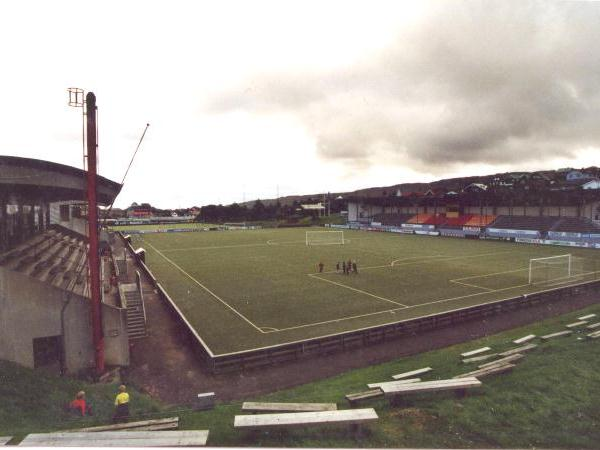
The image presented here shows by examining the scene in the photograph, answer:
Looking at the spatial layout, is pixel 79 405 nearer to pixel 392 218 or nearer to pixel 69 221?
pixel 69 221

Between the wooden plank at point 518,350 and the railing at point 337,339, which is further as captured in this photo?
the railing at point 337,339

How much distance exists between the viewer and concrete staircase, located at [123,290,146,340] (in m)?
20.8

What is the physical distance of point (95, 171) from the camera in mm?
16062

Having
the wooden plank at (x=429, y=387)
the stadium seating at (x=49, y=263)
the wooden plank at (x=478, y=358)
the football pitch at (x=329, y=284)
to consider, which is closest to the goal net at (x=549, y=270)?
the football pitch at (x=329, y=284)

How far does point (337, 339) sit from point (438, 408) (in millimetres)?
8459

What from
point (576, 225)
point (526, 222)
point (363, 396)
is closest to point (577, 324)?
point (363, 396)

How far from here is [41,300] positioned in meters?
15.1

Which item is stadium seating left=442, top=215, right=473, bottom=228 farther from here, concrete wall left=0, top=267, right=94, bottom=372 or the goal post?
concrete wall left=0, top=267, right=94, bottom=372

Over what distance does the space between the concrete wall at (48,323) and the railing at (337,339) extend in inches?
147

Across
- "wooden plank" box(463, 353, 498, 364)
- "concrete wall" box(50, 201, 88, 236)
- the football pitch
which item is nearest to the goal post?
the football pitch

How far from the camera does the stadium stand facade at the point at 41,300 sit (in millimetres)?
14297

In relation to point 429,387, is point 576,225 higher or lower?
higher

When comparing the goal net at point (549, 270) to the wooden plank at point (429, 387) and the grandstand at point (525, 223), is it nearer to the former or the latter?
the wooden plank at point (429, 387)

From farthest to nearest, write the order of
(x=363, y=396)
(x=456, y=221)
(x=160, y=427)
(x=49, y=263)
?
(x=456, y=221)
(x=49, y=263)
(x=363, y=396)
(x=160, y=427)
